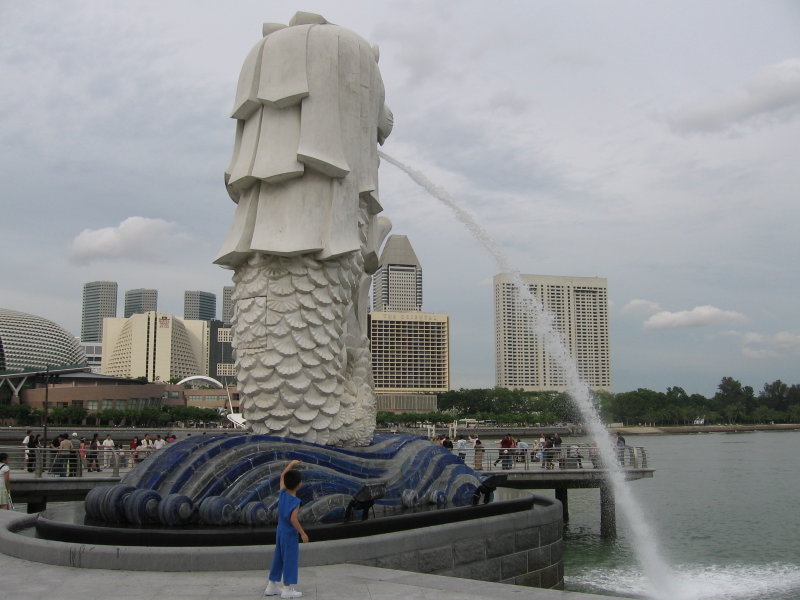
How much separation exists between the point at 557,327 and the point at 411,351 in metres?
98.6

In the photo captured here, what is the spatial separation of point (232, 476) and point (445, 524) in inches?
106

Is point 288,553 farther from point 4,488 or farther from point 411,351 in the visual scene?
point 411,351

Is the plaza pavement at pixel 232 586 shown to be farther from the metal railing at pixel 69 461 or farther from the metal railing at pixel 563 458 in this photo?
the metal railing at pixel 563 458

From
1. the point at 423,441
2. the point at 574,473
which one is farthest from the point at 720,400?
the point at 423,441

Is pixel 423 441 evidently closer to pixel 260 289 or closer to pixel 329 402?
pixel 329 402

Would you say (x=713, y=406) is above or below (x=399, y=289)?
below

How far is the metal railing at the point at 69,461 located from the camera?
696 inches

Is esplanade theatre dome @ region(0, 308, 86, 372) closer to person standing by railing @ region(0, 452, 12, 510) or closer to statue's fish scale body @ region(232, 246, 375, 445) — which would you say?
person standing by railing @ region(0, 452, 12, 510)

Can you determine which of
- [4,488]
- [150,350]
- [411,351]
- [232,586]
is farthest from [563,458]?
[150,350]

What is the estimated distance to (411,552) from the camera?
8.52 m

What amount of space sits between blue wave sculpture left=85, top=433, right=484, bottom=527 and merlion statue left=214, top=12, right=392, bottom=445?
3.55ft

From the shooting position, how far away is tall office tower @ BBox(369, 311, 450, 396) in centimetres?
11088

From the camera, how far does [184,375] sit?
148 meters

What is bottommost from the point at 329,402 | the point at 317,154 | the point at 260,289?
the point at 329,402
